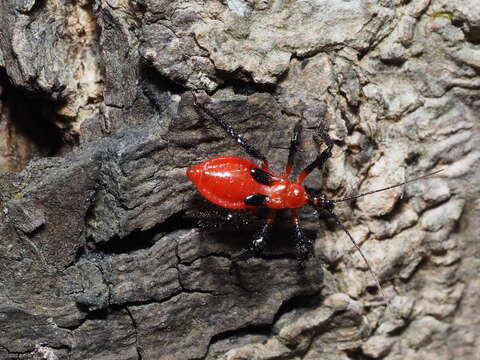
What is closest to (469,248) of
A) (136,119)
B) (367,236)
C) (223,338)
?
(367,236)

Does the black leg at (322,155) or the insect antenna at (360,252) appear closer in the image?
the black leg at (322,155)

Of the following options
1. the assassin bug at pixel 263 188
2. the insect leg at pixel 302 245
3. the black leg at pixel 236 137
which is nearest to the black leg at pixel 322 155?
the assassin bug at pixel 263 188

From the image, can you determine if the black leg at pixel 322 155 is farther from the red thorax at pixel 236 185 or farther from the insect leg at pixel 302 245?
the insect leg at pixel 302 245

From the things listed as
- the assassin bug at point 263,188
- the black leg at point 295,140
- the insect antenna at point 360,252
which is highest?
the black leg at point 295,140

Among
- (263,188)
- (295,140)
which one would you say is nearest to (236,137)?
(295,140)

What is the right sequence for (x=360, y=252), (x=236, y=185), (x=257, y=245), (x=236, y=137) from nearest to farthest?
(x=236, y=137) < (x=257, y=245) < (x=236, y=185) < (x=360, y=252)

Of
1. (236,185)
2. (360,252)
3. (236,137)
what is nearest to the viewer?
(236,137)

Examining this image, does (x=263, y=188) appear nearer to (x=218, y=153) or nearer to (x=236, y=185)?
(x=236, y=185)

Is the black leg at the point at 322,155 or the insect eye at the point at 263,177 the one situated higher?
the black leg at the point at 322,155
